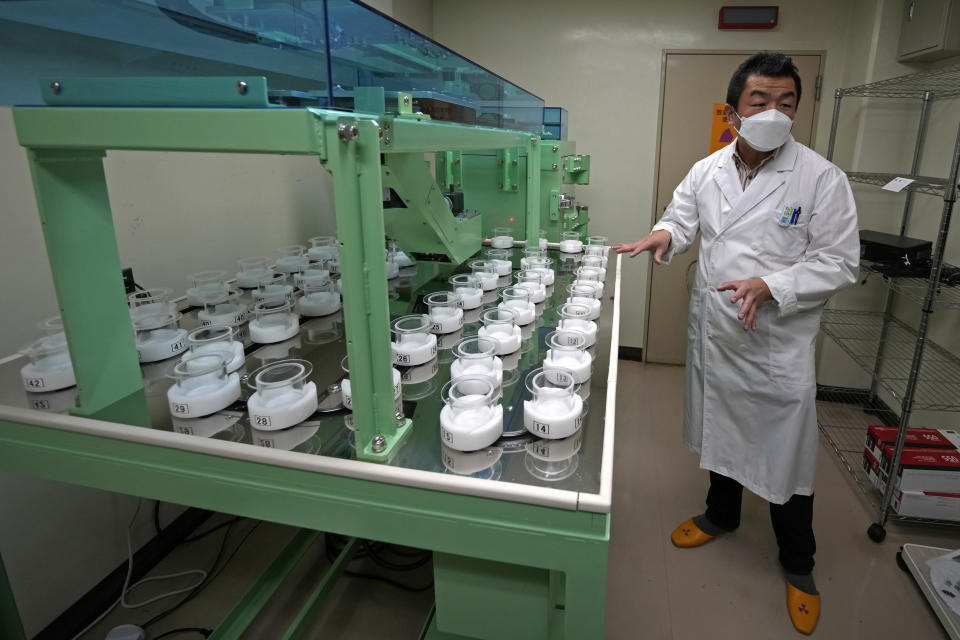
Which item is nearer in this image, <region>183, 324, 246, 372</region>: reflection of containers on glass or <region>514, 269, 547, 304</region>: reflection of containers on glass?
<region>183, 324, 246, 372</region>: reflection of containers on glass

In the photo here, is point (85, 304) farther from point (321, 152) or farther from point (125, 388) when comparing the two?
point (321, 152)

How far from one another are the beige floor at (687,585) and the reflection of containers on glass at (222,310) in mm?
1016

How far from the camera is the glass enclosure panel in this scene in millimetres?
852

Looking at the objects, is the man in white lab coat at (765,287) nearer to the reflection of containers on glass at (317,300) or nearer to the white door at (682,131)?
the reflection of containers on glass at (317,300)

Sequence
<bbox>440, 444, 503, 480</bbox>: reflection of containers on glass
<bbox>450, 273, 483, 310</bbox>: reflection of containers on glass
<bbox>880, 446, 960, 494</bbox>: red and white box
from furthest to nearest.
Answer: <bbox>880, 446, 960, 494</bbox>: red and white box → <bbox>450, 273, 483, 310</bbox>: reflection of containers on glass → <bbox>440, 444, 503, 480</bbox>: reflection of containers on glass

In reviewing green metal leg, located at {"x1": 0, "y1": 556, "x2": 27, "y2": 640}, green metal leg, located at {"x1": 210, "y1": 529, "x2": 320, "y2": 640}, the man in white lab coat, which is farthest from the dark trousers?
green metal leg, located at {"x1": 0, "y1": 556, "x2": 27, "y2": 640}

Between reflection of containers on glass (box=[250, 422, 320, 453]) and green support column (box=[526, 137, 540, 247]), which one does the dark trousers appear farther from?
reflection of containers on glass (box=[250, 422, 320, 453])

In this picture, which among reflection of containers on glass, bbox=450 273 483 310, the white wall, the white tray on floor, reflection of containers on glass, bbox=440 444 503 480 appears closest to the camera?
reflection of containers on glass, bbox=440 444 503 480

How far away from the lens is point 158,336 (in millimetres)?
1280

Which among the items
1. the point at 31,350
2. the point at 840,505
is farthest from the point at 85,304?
the point at 840,505

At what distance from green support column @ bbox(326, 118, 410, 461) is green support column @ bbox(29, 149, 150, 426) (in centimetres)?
44

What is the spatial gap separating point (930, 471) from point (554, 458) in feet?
6.60

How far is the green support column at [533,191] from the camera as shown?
6.98 ft

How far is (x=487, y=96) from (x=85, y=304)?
1.57 meters
